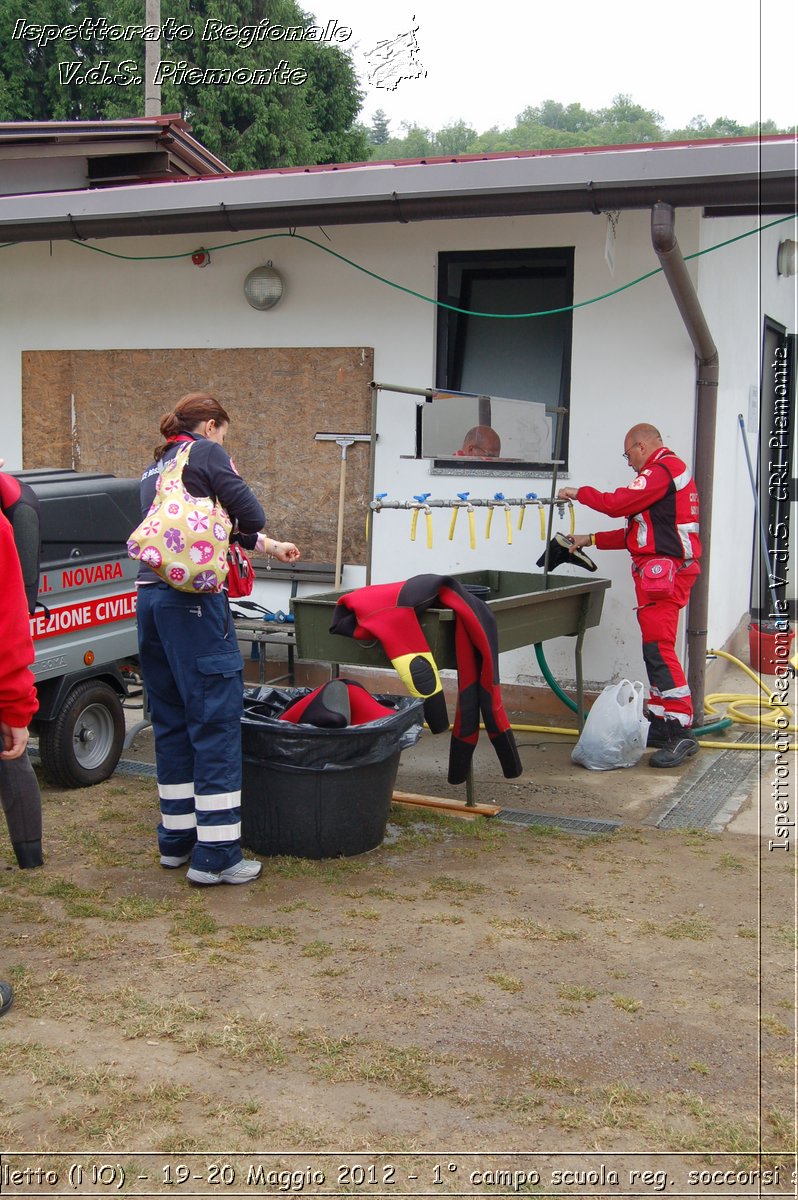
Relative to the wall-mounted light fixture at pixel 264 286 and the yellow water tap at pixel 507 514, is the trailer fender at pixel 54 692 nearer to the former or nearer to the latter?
the yellow water tap at pixel 507 514

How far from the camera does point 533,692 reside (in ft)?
25.6

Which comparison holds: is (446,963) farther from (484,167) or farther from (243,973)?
(484,167)

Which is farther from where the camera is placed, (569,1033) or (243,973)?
(243,973)

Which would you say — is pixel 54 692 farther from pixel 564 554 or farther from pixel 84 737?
pixel 564 554

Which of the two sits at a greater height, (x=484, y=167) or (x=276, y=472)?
(x=484, y=167)

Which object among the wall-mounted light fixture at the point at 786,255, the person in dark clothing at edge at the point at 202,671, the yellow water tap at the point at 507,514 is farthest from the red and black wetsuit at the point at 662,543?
the wall-mounted light fixture at the point at 786,255

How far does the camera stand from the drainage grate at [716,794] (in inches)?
234

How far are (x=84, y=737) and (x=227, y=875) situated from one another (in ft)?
5.90

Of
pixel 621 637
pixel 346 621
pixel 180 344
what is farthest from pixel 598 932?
pixel 180 344

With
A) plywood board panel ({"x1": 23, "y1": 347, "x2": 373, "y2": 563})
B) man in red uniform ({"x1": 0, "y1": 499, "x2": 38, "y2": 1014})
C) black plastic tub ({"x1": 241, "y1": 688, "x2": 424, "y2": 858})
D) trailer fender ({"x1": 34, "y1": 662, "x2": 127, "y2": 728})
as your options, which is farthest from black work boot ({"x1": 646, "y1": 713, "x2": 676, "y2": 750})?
man in red uniform ({"x1": 0, "y1": 499, "x2": 38, "y2": 1014})

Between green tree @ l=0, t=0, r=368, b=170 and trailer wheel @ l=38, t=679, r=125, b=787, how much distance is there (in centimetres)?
2080

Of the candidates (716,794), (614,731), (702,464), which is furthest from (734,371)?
(716,794)

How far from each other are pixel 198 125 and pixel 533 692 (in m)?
21.5

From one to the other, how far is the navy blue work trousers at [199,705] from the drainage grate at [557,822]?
1.56m
